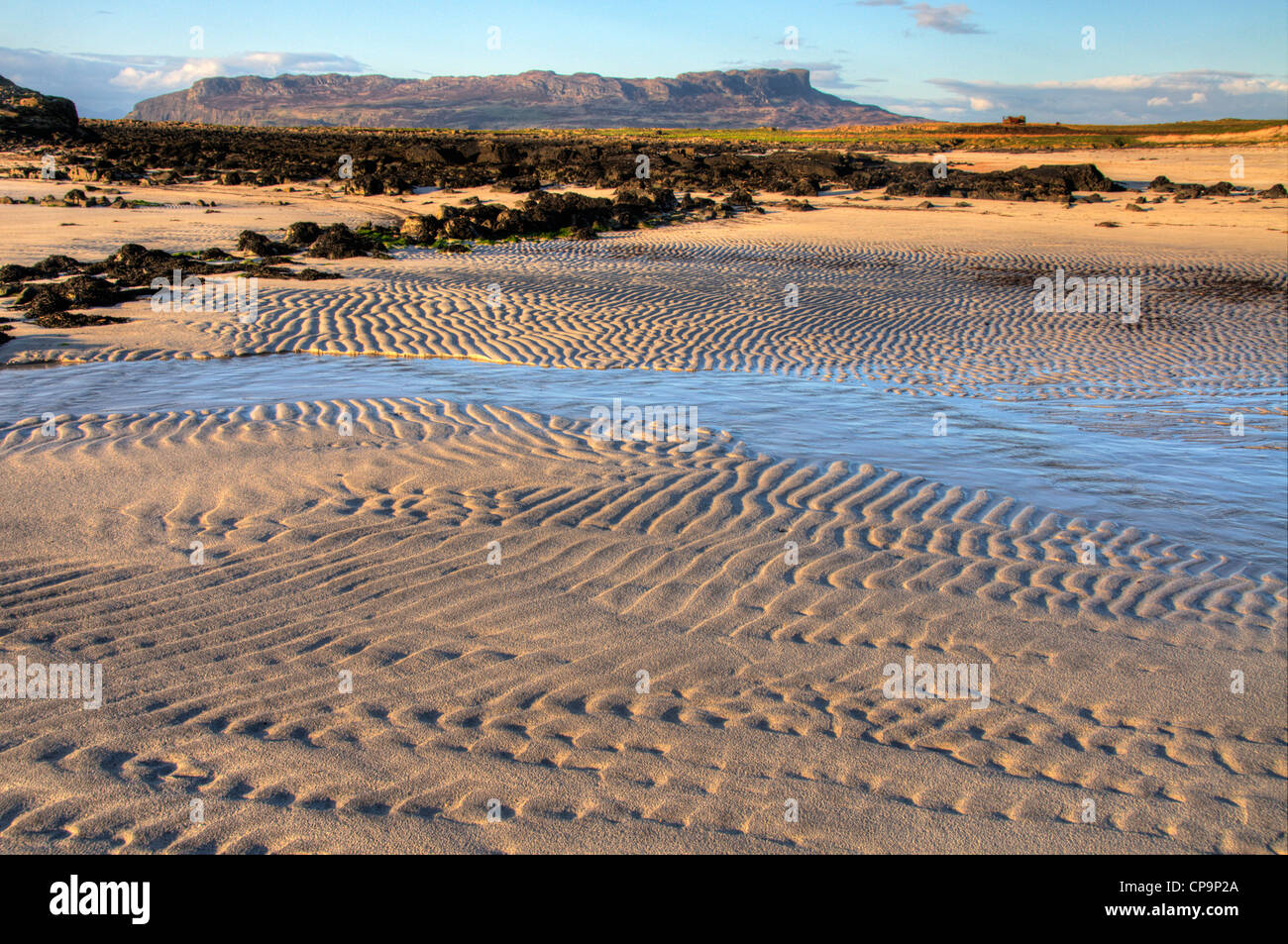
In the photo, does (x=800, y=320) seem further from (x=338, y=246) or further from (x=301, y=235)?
(x=301, y=235)

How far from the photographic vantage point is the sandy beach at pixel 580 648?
9.84ft

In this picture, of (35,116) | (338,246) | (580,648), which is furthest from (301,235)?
(35,116)

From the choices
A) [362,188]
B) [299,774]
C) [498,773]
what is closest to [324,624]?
[299,774]

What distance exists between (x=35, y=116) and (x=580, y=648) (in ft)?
175

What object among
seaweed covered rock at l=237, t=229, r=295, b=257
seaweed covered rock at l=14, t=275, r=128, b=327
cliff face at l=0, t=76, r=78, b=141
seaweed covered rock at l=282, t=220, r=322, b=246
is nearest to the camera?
seaweed covered rock at l=14, t=275, r=128, b=327

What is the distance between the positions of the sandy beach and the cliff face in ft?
149

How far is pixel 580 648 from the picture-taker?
3.96 meters

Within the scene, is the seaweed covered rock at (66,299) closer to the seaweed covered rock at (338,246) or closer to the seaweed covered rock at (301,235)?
the seaweed covered rock at (338,246)

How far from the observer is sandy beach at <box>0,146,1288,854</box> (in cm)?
300

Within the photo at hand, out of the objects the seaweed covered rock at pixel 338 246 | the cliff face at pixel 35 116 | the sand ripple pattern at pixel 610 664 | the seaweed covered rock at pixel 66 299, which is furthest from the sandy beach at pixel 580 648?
the cliff face at pixel 35 116

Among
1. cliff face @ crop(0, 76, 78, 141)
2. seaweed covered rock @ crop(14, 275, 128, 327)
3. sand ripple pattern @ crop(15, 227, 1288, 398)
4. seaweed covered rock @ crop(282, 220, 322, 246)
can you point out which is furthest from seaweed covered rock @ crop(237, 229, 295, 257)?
cliff face @ crop(0, 76, 78, 141)

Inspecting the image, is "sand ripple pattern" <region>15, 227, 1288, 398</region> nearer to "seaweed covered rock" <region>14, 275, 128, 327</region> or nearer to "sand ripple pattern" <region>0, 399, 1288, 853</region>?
"seaweed covered rock" <region>14, 275, 128, 327</region>

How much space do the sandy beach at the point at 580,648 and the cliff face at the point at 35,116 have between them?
45.3m
